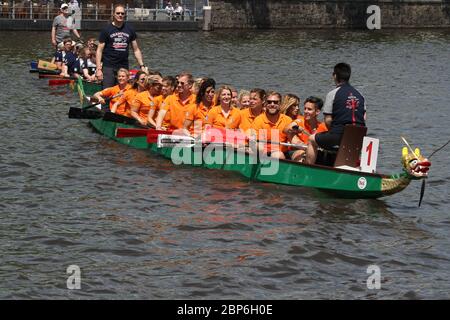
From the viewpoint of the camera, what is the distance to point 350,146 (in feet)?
51.2

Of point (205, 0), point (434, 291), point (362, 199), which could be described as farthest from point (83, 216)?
point (205, 0)

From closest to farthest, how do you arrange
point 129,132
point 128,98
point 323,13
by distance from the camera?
point 129,132 < point 128,98 < point 323,13

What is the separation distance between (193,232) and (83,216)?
1.86 meters

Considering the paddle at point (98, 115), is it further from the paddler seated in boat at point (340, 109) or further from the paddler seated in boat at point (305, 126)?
the paddler seated in boat at point (340, 109)

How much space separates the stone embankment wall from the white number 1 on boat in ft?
147

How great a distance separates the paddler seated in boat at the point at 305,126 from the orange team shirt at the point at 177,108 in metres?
2.67

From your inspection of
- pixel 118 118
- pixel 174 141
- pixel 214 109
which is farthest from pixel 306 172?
pixel 118 118

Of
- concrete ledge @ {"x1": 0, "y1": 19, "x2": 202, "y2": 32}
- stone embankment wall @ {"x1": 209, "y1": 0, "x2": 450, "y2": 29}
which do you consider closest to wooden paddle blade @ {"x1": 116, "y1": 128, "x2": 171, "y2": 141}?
concrete ledge @ {"x1": 0, "y1": 19, "x2": 202, "y2": 32}

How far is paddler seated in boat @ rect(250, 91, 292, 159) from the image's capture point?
16.8 metres

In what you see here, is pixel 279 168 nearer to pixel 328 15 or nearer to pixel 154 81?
pixel 154 81

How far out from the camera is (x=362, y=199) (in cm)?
1625

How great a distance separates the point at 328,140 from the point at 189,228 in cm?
251

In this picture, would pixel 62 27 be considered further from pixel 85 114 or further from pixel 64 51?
pixel 85 114

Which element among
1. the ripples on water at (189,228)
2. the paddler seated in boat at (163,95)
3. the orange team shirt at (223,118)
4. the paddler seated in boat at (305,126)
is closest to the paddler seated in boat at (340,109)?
the paddler seated in boat at (305,126)
